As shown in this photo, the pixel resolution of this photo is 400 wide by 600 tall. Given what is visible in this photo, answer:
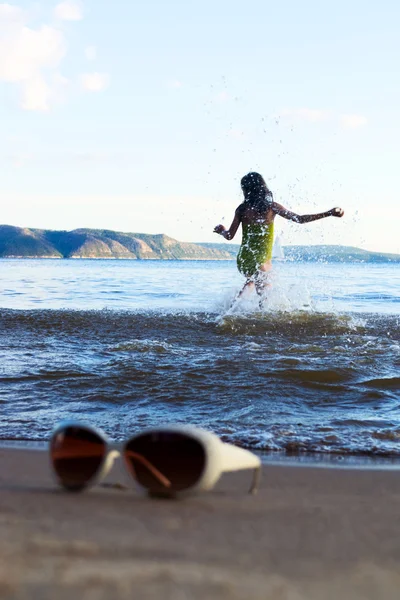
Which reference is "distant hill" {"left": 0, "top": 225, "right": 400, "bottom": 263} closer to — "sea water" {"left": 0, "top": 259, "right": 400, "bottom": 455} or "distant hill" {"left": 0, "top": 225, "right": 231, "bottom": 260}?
"distant hill" {"left": 0, "top": 225, "right": 231, "bottom": 260}

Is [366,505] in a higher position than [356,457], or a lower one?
higher

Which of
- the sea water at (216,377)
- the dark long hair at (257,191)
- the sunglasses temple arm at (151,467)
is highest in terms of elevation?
the dark long hair at (257,191)

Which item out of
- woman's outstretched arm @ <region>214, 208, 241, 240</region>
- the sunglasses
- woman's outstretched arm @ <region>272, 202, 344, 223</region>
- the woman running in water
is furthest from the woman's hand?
the sunglasses

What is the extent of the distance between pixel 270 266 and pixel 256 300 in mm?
642

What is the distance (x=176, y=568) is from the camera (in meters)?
1.41

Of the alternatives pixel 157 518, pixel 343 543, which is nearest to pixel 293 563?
pixel 343 543

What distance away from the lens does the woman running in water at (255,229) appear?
35.6 feet

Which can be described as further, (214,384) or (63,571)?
(214,384)

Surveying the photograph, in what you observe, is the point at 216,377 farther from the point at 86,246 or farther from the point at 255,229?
the point at 86,246

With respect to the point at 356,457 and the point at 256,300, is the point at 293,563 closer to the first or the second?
the point at 356,457

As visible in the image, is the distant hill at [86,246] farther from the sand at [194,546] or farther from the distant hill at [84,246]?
the sand at [194,546]

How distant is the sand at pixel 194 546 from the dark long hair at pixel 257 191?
29.3 feet

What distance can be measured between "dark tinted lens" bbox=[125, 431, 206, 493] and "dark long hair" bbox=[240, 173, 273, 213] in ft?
30.4

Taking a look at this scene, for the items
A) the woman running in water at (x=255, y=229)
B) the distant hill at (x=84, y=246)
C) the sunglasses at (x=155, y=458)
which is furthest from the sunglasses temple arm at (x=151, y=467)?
the distant hill at (x=84, y=246)
